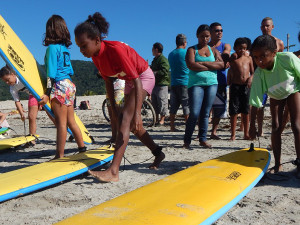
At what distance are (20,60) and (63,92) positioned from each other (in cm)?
76

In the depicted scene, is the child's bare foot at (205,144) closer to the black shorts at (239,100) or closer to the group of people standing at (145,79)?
the group of people standing at (145,79)

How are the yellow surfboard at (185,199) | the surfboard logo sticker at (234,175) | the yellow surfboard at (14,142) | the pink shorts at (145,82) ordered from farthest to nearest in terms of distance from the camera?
the yellow surfboard at (14,142)
the pink shorts at (145,82)
the surfboard logo sticker at (234,175)
the yellow surfboard at (185,199)

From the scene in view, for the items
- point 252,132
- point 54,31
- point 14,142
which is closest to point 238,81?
point 252,132

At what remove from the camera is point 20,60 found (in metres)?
3.76

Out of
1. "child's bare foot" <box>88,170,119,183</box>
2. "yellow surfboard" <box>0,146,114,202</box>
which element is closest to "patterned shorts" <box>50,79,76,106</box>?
"yellow surfboard" <box>0,146,114,202</box>

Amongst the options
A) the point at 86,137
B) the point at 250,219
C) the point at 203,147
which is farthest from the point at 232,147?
the point at 250,219

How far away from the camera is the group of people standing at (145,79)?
2840 mm

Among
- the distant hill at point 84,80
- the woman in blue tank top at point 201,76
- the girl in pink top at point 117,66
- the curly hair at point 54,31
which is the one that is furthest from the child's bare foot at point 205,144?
the distant hill at point 84,80

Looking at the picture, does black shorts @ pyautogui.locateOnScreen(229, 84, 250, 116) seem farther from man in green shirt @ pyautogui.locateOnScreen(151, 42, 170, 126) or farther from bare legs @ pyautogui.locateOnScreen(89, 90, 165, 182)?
bare legs @ pyautogui.locateOnScreen(89, 90, 165, 182)

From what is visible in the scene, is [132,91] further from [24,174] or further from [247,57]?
[247,57]

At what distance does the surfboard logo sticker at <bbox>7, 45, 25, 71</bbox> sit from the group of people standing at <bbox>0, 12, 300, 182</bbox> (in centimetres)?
47

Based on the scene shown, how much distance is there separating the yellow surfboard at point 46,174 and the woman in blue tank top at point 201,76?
4.55 ft

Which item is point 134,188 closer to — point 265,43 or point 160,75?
point 265,43

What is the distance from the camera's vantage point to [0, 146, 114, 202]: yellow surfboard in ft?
8.11
